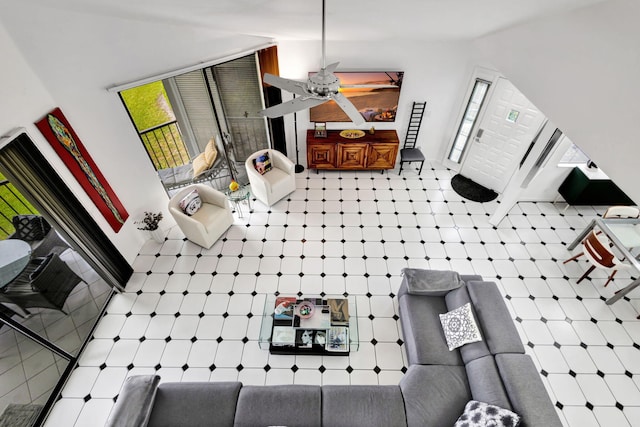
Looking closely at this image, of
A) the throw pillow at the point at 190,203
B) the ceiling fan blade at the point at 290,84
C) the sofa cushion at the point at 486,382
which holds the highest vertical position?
the ceiling fan blade at the point at 290,84

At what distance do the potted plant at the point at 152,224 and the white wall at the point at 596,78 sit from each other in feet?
16.5

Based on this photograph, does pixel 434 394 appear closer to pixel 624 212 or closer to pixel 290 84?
pixel 290 84

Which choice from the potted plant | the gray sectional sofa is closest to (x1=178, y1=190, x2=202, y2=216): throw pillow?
the potted plant

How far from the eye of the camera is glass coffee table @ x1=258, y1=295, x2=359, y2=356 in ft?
11.8

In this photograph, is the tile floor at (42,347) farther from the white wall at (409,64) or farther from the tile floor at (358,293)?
the white wall at (409,64)

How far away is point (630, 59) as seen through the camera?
1.68 m

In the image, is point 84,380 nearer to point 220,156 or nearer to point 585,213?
point 220,156

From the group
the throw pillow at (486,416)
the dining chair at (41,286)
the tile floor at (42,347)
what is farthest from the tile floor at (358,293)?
the throw pillow at (486,416)

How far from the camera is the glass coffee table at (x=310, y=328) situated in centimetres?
361

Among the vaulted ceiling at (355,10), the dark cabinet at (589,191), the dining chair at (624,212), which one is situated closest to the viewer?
the vaulted ceiling at (355,10)

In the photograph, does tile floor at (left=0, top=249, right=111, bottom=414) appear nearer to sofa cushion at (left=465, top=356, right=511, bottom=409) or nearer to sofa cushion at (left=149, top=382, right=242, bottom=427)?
sofa cushion at (left=149, top=382, right=242, bottom=427)

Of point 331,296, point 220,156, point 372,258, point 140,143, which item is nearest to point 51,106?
point 140,143

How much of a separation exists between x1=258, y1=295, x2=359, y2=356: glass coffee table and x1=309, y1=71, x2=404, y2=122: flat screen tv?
3547mm

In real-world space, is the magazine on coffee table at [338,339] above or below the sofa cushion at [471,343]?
below
